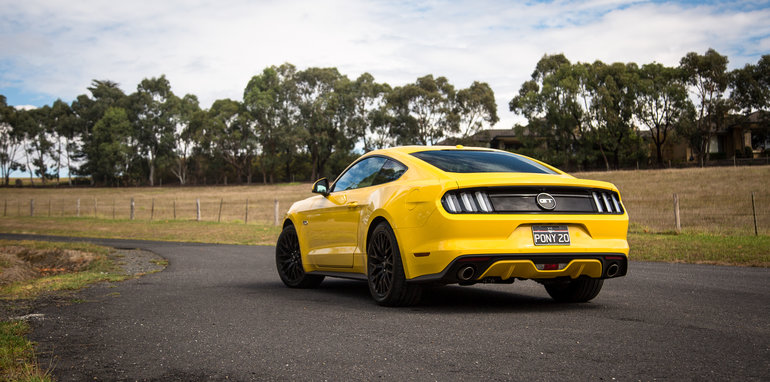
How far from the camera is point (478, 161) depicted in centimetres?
640

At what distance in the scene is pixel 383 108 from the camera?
77.4 metres

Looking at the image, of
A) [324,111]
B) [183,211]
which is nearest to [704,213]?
[183,211]

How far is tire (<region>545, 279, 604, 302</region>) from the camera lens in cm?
634

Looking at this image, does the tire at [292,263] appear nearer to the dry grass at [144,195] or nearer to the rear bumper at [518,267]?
the rear bumper at [518,267]

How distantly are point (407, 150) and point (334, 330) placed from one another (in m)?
2.33

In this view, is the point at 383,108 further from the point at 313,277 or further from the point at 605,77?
the point at 313,277

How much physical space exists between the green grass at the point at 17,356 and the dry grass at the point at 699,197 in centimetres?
1605

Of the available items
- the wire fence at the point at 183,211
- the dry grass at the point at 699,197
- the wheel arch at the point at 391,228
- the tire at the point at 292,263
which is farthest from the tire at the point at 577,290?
the wire fence at the point at 183,211

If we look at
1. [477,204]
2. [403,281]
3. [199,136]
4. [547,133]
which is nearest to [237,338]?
[403,281]

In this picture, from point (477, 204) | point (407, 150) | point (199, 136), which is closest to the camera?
point (477, 204)

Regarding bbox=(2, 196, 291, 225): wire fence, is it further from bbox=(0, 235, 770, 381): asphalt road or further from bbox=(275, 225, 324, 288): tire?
bbox=(0, 235, 770, 381): asphalt road

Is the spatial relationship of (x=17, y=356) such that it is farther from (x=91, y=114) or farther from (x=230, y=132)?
(x=91, y=114)

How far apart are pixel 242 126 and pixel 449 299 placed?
8376cm

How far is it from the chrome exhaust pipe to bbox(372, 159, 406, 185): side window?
1273mm
